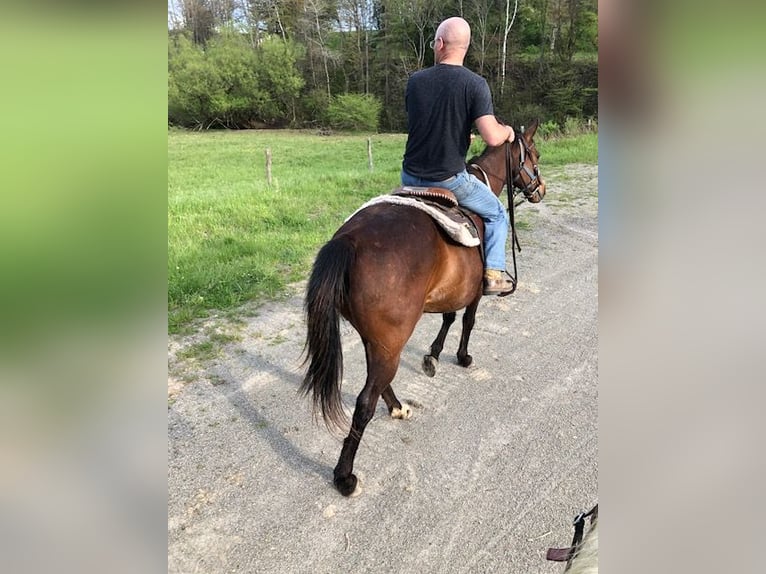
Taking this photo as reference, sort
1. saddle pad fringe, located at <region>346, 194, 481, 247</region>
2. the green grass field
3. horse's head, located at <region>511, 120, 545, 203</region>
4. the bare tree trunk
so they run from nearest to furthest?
saddle pad fringe, located at <region>346, 194, 481, 247</region> < horse's head, located at <region>511, 120, 545, 203</region> < the green grass field < the bare tree trunk

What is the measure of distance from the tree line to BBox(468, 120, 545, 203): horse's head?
2913cm

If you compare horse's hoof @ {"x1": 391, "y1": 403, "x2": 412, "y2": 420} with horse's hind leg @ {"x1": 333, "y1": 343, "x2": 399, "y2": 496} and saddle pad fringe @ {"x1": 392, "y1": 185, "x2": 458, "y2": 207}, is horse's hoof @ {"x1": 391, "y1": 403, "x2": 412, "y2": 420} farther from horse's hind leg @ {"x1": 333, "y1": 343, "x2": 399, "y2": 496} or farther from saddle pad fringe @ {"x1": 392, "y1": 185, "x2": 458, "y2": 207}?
saddle pad fringe @ {"x1": 392, "y1": 185, "x2": 458, "y2": 207}

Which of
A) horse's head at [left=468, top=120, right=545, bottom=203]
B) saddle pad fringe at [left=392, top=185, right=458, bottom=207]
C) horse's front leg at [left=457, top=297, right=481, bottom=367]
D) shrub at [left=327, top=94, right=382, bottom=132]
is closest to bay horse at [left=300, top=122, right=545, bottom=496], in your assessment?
saddle pad fringe at [left=392, top=185, right=458, bottom=207]

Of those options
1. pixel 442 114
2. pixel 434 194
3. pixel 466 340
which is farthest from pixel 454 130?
pixel 466 340

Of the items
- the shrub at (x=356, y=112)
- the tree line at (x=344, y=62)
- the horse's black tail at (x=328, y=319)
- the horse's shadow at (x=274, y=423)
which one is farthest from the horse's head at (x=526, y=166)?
the shrub at (x=356, y=112)

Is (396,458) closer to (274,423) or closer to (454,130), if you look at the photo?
(274,423)

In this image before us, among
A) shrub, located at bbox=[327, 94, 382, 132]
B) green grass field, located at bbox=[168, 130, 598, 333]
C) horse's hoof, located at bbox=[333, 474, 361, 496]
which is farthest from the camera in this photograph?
shrub, located at bbox=[327, 94, 382, 132]

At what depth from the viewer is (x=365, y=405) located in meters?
3.03

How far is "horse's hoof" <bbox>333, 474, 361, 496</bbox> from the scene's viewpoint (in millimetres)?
2961

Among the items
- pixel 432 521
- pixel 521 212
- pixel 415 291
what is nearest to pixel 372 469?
pixel 432 521

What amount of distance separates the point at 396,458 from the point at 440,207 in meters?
1.73

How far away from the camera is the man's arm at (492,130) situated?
3.36 meters
